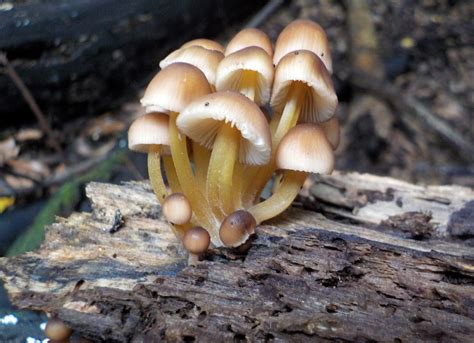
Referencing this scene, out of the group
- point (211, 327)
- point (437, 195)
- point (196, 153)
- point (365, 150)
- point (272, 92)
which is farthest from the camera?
point (365, 150)

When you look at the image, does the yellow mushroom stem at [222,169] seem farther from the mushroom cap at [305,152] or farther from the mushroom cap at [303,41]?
the mushroom cap at [303,41]

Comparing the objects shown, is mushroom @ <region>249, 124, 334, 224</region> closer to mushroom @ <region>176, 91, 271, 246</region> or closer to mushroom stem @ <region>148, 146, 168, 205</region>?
mushroom @ <region>176, 91, 271, 246</region>

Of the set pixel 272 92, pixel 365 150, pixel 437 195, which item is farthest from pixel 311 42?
pixel 365 150

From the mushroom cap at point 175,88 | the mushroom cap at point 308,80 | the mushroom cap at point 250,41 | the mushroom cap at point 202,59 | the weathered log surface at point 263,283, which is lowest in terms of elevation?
the weathered log surface at point 263,283

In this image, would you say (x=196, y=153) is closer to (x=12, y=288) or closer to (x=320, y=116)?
(x=320, y=116)

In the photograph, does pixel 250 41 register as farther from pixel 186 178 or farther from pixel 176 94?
pixel 186 178

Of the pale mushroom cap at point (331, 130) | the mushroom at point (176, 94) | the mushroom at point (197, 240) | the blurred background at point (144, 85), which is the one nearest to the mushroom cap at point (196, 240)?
the mushroom at point (197, 240)

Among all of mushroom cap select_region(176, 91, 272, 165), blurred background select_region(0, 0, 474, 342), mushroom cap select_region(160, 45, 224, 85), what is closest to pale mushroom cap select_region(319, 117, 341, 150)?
mushroom cap select_region(176, 91, 272, 165)
